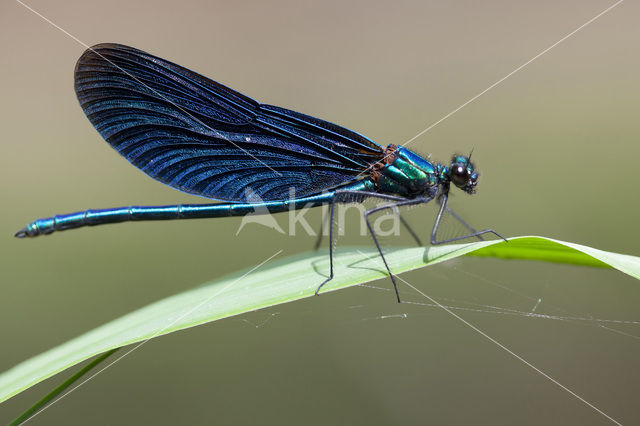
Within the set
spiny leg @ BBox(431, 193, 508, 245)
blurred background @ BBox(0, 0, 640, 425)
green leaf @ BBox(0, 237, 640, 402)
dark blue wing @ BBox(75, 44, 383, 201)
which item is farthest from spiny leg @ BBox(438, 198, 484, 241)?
green leaf @ BBox(0, 237, 640, 402)

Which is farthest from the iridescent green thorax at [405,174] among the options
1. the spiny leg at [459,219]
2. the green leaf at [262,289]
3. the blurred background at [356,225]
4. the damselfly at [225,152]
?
the green leaf at [262,289]

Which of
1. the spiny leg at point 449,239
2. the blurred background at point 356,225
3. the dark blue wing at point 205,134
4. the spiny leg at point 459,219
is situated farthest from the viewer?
the blurred background at point 356,225

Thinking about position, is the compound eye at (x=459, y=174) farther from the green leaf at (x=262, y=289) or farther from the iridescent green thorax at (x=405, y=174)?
the green leaf at (x=262, y=289)

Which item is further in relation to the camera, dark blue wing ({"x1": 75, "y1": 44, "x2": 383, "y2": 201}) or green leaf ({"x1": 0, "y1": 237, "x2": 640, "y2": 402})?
dark blue wing ({"x1": 75, "y1": 44, "x2": 383, "y2": 201})

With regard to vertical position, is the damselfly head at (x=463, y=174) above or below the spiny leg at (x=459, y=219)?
above

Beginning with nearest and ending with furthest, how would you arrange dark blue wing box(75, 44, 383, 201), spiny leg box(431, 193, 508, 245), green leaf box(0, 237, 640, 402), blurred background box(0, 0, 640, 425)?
green leaf box(0, 237, 640, 402) < spiny leg box(431, 193, 508, 245) < dark blue wing box(75, 44, 383, 201) < blurred background box(0, 0, 640, 425)

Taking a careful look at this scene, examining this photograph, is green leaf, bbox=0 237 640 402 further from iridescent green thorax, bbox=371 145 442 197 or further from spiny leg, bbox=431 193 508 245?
iridescent green thorax, bbox=371 145 442 197

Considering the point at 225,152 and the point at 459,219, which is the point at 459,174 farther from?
the point at 225,152
